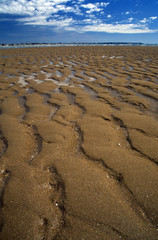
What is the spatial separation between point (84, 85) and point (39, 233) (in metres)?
4.18

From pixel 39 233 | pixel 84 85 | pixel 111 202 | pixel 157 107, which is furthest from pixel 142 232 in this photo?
pixel 84 85

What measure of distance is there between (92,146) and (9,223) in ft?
3.86

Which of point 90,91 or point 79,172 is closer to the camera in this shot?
point 79,172

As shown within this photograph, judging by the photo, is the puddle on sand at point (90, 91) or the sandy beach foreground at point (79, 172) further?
the puddle on sand at point (90, 91)

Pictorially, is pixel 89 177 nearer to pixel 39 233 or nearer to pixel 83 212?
pixel 83 212

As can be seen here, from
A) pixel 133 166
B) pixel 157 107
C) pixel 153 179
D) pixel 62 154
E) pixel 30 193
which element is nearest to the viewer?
pixel 30 193

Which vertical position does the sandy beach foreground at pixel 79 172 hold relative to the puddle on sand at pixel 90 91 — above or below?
below

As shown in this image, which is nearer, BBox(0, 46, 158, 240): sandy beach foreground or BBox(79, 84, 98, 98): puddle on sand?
BBox(0, 46, 158, 240): sandy beach foreground

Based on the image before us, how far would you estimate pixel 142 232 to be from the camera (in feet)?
3.67

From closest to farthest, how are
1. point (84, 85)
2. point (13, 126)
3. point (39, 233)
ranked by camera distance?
1. point (39, 233)
2. point (13, 126)
3. point (84, 85)

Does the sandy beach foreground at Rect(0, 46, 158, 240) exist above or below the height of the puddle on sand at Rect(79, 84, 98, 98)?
below

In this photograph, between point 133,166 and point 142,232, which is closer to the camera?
point 142,232

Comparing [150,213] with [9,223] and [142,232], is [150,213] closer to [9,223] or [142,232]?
[142,232]

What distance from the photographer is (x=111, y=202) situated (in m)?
1.32
